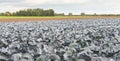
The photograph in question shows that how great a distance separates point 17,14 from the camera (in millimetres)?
74875

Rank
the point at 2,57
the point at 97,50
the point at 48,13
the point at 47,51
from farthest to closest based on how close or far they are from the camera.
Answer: the point at 48,13 < the point at 97,50 < the point at 47,51 < the point at 2,57

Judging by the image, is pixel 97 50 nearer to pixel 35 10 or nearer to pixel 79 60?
pixel 79 60

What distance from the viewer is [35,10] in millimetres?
75688

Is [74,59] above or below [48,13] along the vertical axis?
above

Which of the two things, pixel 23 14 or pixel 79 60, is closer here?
pixel 79 60

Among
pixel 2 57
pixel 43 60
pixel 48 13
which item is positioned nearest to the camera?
pixel 43 60

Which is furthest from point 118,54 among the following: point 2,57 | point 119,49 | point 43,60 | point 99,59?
point 2,57

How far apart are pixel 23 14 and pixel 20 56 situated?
237ft

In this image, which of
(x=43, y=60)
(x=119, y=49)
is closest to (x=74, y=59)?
(x=43, y=60)

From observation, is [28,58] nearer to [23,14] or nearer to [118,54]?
[118,54]

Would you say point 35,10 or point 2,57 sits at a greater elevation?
point 2,57

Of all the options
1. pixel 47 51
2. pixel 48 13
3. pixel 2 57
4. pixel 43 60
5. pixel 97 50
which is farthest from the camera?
pixel 48 13

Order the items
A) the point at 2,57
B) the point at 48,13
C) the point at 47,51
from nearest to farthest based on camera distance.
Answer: the point at 2,57, the point at 47,51, the point at 48,13

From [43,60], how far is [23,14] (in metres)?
72.2
